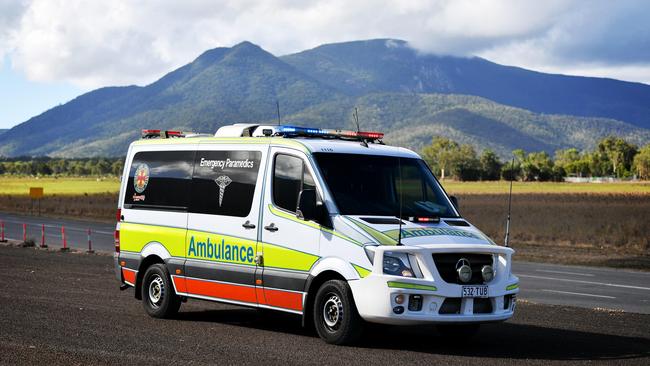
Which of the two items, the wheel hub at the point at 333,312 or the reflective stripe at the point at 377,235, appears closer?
the reflective stripe at the point at 377,235

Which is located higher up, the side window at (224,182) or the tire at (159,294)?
the side window at (224,182)

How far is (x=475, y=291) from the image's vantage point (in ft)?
36.2

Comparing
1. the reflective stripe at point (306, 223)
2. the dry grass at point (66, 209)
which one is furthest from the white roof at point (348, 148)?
the dry grass at point (66, 209)

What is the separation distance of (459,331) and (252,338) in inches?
99.1

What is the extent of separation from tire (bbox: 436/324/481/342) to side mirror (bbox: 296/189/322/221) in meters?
2.17

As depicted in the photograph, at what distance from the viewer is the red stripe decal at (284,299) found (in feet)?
38.4

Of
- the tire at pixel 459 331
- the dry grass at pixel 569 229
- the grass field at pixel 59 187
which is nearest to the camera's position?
the tire at pixel 459 331

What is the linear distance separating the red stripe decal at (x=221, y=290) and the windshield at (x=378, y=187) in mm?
1758

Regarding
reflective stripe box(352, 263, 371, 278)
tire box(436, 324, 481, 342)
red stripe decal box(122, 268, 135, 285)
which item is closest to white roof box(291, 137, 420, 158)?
reflective stripe box(352, 263, 371, 278)

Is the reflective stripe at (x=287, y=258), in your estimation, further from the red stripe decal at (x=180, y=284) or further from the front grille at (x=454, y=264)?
the red stripe decal at (x=180, y=284)

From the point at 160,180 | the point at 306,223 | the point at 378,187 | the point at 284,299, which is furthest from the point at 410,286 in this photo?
the point at 160,180

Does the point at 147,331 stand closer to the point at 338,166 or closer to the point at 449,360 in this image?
the point at 338,166

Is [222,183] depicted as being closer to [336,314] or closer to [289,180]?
[289,180]

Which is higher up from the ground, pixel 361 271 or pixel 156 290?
pixel 361 271
